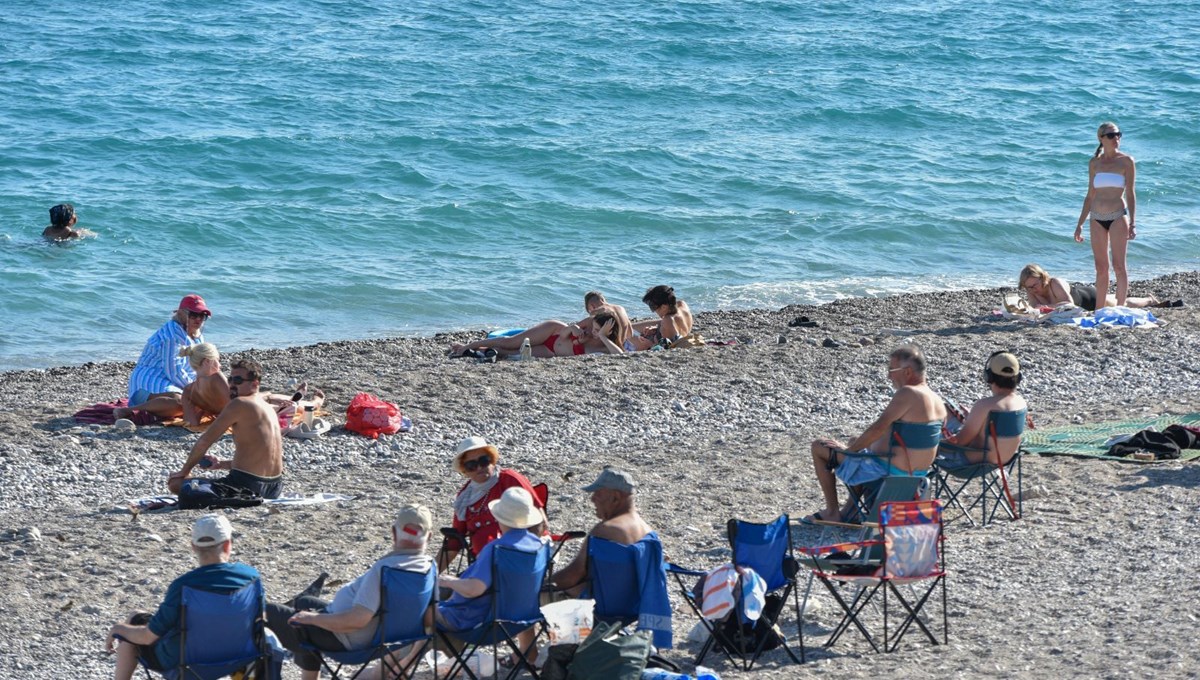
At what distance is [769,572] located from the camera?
586 cm

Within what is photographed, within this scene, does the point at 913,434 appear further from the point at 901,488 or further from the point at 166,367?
the point at 166,367

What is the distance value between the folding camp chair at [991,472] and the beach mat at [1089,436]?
109 centimetres

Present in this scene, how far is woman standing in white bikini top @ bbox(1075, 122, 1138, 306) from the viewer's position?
1242 cm

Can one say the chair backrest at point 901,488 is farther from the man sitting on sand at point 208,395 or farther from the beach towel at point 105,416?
the beach towel at point 105,416

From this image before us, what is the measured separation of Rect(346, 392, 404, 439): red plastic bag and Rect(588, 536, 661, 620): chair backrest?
4126 mm

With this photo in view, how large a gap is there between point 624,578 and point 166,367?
511 centimetres

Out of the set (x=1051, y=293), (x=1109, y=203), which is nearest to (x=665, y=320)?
(x=1051, y=293)

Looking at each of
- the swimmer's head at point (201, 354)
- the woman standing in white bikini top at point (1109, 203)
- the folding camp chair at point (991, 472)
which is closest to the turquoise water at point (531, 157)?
the woman standing in white bikini top at point (1109, 203)

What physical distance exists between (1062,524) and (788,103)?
2234 centimetres

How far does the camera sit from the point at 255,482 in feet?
26.2

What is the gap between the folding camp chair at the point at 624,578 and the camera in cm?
561

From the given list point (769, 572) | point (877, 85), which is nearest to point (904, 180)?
point (877, 85)

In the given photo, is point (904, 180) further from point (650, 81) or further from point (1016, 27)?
point (1016, 27)

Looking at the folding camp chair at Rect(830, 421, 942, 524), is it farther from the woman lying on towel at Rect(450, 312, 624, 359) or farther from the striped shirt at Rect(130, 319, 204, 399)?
the woman lying on towel at Rect(450, 312, 624, 359)
